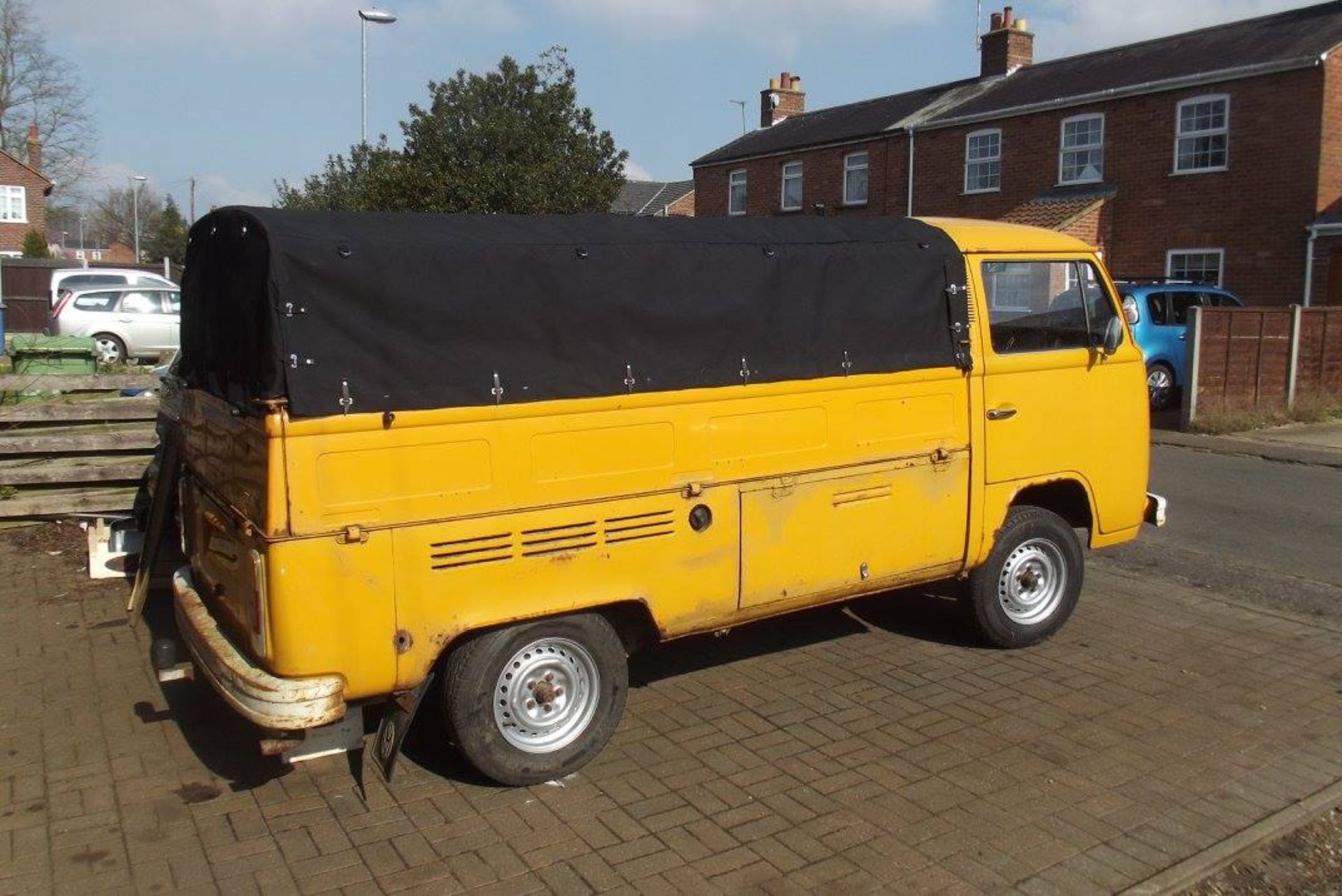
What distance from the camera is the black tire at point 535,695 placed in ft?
14.8

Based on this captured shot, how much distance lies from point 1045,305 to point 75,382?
7790mm

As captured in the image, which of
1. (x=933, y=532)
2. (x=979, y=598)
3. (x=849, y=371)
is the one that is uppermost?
(x=849, y=371)

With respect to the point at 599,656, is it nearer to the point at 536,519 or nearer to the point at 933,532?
the point at 536,519

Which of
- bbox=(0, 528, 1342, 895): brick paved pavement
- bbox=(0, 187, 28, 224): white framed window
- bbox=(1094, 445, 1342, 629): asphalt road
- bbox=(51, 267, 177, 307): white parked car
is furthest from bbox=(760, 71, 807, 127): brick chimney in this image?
bbox=(0, 187, 28, 224): white framed window

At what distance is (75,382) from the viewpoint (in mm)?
9656

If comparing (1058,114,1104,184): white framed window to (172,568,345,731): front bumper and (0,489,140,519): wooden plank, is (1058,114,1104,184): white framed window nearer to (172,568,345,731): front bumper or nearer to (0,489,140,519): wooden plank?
(0,489,140,519): wooden plank

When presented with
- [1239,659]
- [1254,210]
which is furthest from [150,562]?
[1254,210]

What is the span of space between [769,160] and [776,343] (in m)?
28.5

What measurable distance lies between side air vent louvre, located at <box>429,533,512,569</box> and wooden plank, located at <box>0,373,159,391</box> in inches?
258

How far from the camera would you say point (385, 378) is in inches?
169

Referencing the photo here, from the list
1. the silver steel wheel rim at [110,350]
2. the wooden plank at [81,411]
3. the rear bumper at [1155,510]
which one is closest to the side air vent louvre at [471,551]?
the rear bumper at [1155,510]

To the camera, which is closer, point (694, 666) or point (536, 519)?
point (536, 519)

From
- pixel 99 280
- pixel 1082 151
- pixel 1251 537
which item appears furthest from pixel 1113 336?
pixel 99 280

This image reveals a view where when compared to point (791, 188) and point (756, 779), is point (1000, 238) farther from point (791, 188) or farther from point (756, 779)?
point (791, 188)
